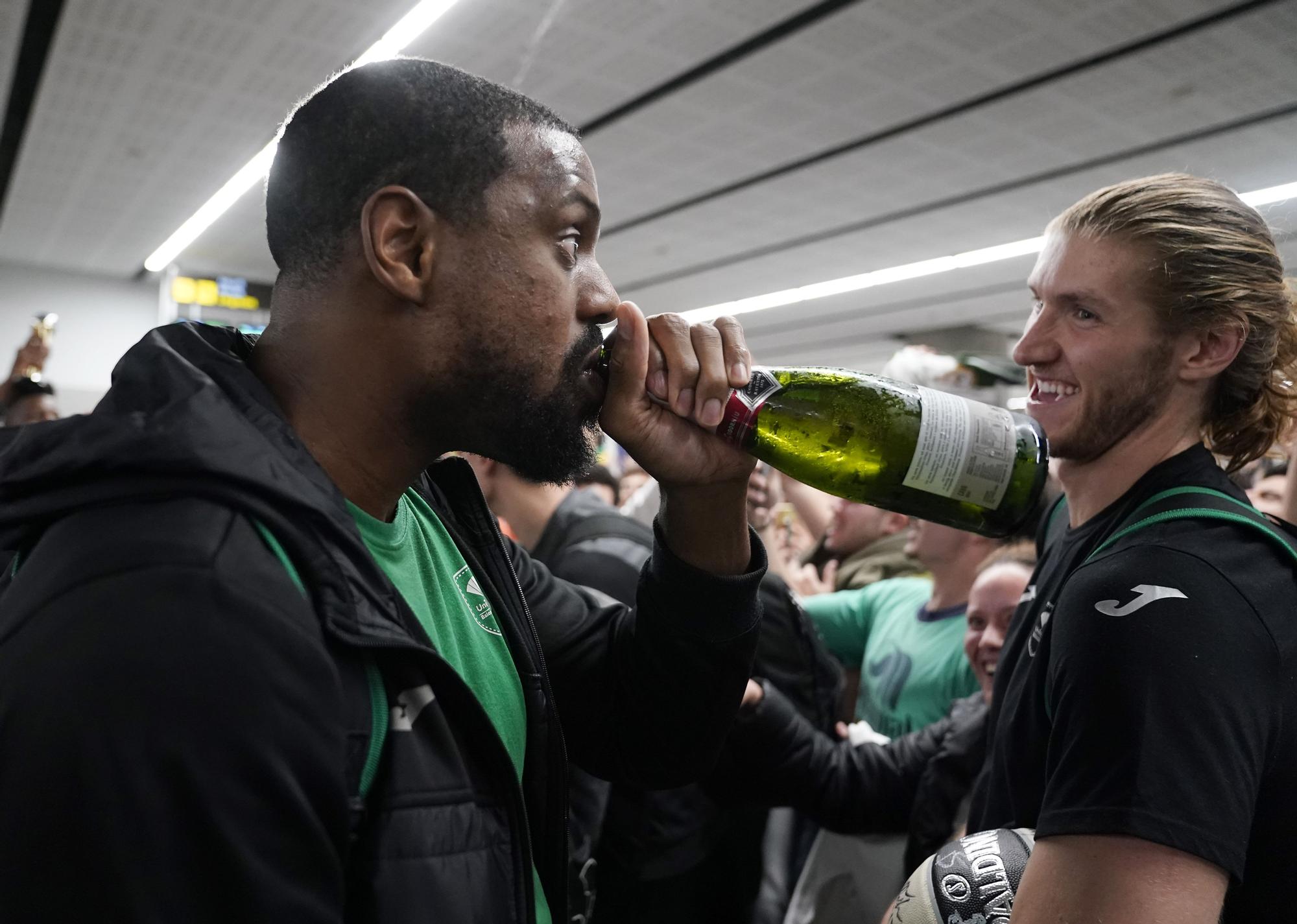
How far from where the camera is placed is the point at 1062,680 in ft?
3.77

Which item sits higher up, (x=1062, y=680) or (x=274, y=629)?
(x=274, y=629)

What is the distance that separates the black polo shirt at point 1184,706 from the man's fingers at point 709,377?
523mm

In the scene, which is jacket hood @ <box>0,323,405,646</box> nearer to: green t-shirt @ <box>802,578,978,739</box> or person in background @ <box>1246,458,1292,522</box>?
green t-shirt @ <box>802,578,978,739</box>

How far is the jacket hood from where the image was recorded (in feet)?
2.55

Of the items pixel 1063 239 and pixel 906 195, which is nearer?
pixel 1063 239

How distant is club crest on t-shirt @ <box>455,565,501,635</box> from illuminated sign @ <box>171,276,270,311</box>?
25.5 ft

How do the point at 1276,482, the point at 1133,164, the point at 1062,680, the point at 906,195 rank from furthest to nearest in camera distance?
the point at 906,195
the point at 1133,164
the point at 1276,482
the point at 1062,680

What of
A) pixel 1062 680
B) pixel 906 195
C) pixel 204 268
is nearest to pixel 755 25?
pixel 906 195

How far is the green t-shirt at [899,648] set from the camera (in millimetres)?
2350

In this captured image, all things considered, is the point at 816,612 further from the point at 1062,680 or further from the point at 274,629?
the point at 274,629

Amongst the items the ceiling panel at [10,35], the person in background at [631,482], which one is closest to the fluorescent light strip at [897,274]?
the person in background at [631,482]

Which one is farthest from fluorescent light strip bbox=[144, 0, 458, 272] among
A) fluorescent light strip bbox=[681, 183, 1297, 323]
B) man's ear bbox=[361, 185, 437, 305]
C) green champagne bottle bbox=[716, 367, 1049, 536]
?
fluorescent light strip bbox=[681, 183, 1297, 323]

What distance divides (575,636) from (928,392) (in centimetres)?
65

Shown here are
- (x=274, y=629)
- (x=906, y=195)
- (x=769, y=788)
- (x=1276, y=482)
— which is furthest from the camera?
(x=906, y=195)
